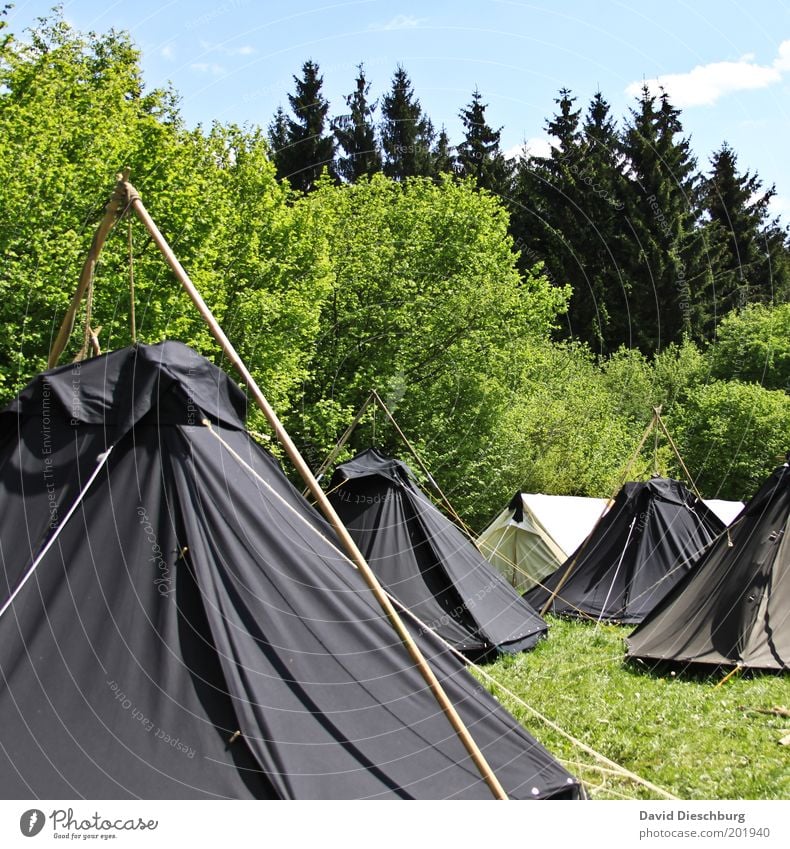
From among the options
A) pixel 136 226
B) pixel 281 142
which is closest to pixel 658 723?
pixel 136 226

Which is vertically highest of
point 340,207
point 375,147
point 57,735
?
point 375,147

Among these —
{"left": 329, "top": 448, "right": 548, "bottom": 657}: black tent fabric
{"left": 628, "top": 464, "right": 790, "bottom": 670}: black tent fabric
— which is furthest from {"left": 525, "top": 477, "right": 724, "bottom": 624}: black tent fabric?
{"left": 628, "top": 464, "right": 790, "bottom": 670}: black tent fabric

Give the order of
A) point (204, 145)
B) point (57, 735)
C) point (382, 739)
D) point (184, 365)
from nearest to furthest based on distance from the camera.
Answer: point (57, 735), point (382, 739), point (184, 365), point (204, 145)

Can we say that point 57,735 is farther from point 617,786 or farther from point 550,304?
point 550,304

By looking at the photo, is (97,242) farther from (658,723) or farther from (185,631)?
(658,723)

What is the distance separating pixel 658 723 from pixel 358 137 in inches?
957

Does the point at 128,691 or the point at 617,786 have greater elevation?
the point at 128,691

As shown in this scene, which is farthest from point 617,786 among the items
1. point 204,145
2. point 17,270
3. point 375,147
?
point 375,147

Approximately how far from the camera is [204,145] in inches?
714

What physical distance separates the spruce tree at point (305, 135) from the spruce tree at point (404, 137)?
2.77 meters

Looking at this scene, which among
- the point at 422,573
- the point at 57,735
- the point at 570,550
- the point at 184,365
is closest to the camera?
the point at 57,735

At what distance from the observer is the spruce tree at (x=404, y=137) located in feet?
93.7

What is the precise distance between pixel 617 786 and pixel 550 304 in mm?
20349

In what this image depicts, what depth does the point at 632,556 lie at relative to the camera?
500 inches
